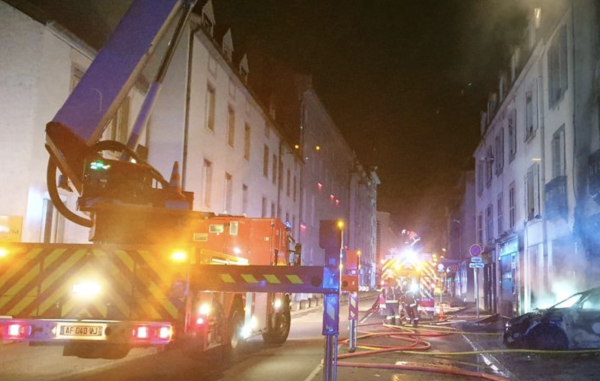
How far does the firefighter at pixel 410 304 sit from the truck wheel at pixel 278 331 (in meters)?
5.44

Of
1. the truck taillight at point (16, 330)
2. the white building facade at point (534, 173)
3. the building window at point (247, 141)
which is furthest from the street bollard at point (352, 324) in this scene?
the building window at point (247, 141)

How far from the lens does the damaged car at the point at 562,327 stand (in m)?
11.9

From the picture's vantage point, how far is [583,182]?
16.3 m

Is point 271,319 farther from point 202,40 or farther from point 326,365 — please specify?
point 202,40

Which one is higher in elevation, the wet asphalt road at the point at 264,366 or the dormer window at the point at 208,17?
the dormer window at the point at 208,17

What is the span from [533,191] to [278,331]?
42.7 feet

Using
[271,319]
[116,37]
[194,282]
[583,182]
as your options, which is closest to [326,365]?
[194,282]

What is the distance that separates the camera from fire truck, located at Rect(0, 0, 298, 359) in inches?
260

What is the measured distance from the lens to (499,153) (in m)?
29.2

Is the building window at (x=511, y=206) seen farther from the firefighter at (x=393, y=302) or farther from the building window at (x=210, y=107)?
the building window at (x=210, y=107)

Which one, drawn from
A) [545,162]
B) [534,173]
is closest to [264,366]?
[545,162]

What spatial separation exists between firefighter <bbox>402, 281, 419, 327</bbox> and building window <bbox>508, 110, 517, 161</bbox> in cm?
995

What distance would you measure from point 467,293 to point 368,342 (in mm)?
31724

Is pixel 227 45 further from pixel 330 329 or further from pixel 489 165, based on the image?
pixel 330 329
